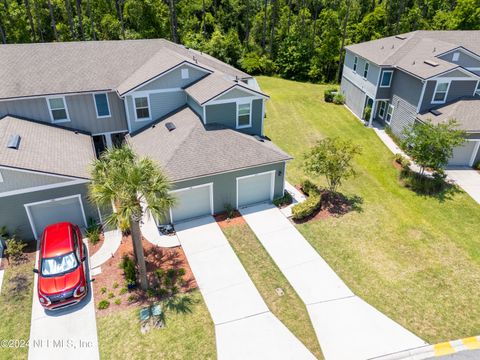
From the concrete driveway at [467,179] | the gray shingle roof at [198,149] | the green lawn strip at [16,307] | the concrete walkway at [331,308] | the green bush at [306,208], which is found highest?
the gray shingle roof at [198,149]

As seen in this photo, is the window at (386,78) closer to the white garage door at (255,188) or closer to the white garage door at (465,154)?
the white garage door at (465,154)

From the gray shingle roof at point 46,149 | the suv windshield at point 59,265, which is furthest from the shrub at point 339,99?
the suv windshield at point 59,265

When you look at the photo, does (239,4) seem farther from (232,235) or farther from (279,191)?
(232,235)

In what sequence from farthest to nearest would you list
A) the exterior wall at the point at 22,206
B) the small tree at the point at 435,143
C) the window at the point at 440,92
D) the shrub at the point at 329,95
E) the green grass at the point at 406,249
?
the shrub at the point at 329,95, the window at the point at 440,92, the small tree at the point at 435,143, the exterior wall at the point at 22,206, the green grass at the point at 406,249

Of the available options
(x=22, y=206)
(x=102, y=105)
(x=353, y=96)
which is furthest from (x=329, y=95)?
(x=22, y=206)

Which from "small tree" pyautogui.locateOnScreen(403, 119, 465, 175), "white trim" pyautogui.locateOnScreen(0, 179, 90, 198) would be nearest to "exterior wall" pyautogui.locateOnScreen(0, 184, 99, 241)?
"white trim" pyautogui.locateOnScreen(0, 179, 90, 198)

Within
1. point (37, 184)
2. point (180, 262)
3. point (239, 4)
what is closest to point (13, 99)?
point (37, 184)

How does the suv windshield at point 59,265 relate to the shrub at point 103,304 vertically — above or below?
above
